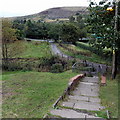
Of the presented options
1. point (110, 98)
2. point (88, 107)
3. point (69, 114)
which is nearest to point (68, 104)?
point (88, 107)

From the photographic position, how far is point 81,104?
4977 mm

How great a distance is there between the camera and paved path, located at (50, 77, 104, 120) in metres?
4.07

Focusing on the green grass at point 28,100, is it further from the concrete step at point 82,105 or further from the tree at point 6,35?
the tree at point 6,35

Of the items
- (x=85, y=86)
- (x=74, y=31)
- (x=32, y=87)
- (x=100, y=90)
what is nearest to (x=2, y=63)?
(x=32, y=87)

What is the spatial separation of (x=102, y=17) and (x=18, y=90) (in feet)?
21.4

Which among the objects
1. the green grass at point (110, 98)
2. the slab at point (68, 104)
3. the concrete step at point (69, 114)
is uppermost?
the concrete step at point (69, 114)

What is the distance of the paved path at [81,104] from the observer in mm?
4074

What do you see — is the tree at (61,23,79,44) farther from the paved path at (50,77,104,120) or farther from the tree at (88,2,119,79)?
the paved path at (50,77,104,120)

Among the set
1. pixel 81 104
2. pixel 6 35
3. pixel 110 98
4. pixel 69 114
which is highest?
pixel 6 35

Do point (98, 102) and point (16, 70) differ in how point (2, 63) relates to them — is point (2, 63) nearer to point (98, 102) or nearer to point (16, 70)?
point (16, 70)

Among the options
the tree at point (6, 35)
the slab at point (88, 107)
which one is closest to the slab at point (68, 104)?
the slab at point (88, 107)

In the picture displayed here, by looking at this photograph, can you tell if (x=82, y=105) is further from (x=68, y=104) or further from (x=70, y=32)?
(x=70, y=32)

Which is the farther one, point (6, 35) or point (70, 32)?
point (70, 32)

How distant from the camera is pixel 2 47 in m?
15.0
